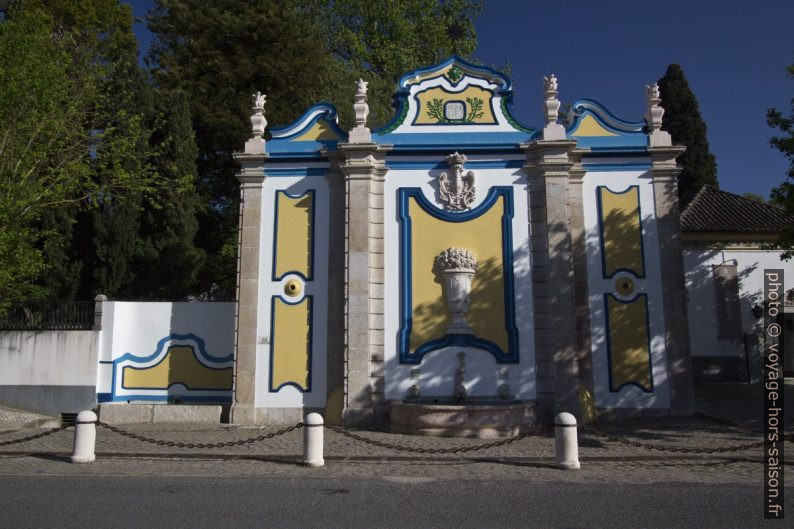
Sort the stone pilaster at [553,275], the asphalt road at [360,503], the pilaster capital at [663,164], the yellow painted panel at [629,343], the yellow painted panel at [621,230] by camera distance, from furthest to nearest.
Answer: the pilaster capital at [663,164]
the yellow painted panel at [621,230]
the yellow painted panel at [629,343]
the stone pilaster at [553,275]
the asphalt road at [360,503]

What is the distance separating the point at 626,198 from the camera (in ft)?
44.6

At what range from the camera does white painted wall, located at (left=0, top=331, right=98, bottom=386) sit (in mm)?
13656

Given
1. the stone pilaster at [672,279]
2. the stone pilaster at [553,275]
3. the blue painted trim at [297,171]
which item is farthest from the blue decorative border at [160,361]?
the stone pilaster at [672,279]

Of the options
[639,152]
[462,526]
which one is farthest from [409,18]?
[462,526]

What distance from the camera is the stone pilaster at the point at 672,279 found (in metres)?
12.8

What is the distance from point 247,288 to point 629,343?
27.1ft

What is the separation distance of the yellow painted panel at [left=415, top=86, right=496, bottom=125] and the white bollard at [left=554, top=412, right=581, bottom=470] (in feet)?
24.7

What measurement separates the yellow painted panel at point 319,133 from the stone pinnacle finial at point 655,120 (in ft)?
23.2

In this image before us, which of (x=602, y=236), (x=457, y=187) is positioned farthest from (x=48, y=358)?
(x=602, y=236)

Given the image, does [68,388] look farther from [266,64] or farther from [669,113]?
[669,113]

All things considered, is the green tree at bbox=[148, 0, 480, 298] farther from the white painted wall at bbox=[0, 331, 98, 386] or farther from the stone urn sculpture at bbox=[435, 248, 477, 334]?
the stone urn sculpture at bbox=[435, 248, 477, 334]

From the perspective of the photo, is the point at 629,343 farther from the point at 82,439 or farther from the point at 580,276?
the point at 82,439

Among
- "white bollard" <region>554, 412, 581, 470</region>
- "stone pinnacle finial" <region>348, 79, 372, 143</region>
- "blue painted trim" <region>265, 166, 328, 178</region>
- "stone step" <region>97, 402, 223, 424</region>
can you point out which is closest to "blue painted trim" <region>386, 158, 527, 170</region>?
A: "stone pinnacle finial" <region>348, 79, 372, 143</region>

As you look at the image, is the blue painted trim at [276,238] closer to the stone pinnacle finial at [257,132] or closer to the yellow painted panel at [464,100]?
the stone pinnacle finial at [257,132]
